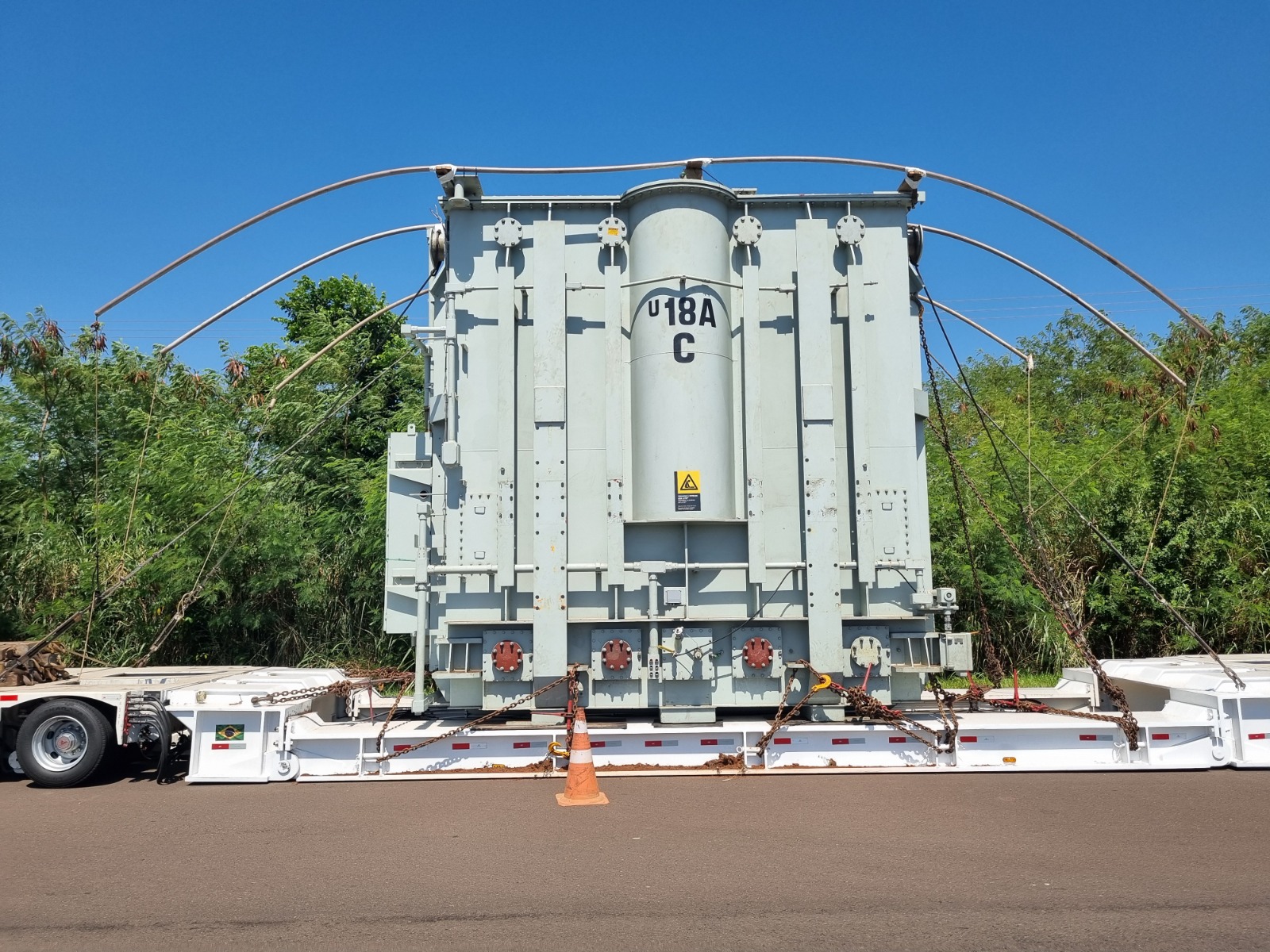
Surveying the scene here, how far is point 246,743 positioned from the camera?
25.8 ft

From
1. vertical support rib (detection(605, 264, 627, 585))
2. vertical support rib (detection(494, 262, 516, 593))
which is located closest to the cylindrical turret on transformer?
vertical support rib (detection(605, 264, 627, 585))

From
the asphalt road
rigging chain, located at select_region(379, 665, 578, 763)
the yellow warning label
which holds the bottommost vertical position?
the asphalt road

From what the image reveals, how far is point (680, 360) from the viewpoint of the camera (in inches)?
326

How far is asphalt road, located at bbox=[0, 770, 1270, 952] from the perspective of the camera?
14.5 ft

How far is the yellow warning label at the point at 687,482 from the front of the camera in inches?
321

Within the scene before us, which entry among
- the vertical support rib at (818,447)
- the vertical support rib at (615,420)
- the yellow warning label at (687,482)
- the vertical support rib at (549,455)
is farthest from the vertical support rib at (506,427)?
the vertical support rib at (818,447)

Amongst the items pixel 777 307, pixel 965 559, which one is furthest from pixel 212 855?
pixel 965 559

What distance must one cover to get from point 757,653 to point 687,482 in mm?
1633

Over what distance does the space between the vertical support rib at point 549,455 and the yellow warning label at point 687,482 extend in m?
1.01

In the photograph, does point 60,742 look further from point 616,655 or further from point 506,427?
point 616,655

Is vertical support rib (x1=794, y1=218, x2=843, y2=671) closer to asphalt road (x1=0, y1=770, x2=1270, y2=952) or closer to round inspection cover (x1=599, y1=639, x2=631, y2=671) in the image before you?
asphalt road (x1=0, y1=770, x2=1270, y2=952)

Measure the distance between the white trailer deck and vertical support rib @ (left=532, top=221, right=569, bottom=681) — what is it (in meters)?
0.82

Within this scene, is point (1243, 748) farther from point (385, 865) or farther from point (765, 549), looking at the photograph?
point (385, 865)

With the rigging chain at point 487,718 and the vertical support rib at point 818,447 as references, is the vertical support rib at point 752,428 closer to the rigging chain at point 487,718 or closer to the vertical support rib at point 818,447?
the vertical support rib at point 818,447
